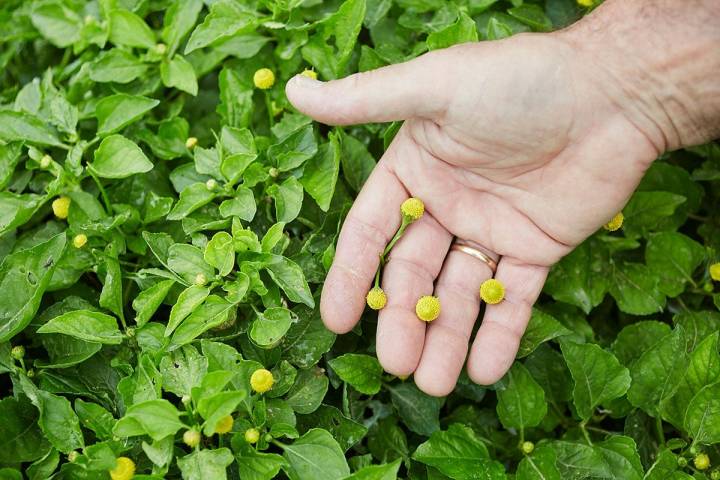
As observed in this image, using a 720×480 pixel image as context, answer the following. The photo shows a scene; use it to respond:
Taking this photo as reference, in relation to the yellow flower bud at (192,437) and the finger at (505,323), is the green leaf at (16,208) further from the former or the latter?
the finger at (505,323)

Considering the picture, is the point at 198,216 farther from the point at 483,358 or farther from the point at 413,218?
the point at 483,358

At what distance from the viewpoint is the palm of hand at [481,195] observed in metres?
1.68

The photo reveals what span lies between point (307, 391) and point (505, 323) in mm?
521

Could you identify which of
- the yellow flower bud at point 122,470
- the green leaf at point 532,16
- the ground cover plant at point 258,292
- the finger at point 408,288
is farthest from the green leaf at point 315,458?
A: the green leaf at point 532,16

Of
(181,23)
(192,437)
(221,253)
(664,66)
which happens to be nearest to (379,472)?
(192,437)

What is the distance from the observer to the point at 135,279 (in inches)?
69.0

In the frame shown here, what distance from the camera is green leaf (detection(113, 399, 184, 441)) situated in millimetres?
1395

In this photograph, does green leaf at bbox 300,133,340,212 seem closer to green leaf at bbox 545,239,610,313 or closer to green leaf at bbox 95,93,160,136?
green leaf at bbox 95,93,160,136

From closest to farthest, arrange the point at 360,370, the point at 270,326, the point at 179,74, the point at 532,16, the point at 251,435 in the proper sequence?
the point at 251,435, the point at 270,326, the point at 360,370, the point at 179,74, the point at 532,16

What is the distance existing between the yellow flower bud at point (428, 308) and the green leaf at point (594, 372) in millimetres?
356

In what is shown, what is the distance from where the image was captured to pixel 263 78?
196 cm

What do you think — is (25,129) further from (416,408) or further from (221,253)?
(416,408)

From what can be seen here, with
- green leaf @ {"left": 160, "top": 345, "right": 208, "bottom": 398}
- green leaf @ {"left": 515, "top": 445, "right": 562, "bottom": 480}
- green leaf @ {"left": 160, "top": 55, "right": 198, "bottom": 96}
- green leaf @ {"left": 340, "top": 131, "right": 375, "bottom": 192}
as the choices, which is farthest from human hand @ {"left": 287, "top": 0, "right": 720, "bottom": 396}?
green leaf @ {"left": 160, "top": 55, "right": 198, "bottom": 96}

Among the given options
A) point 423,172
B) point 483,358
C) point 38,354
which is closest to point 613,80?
point 423,172
